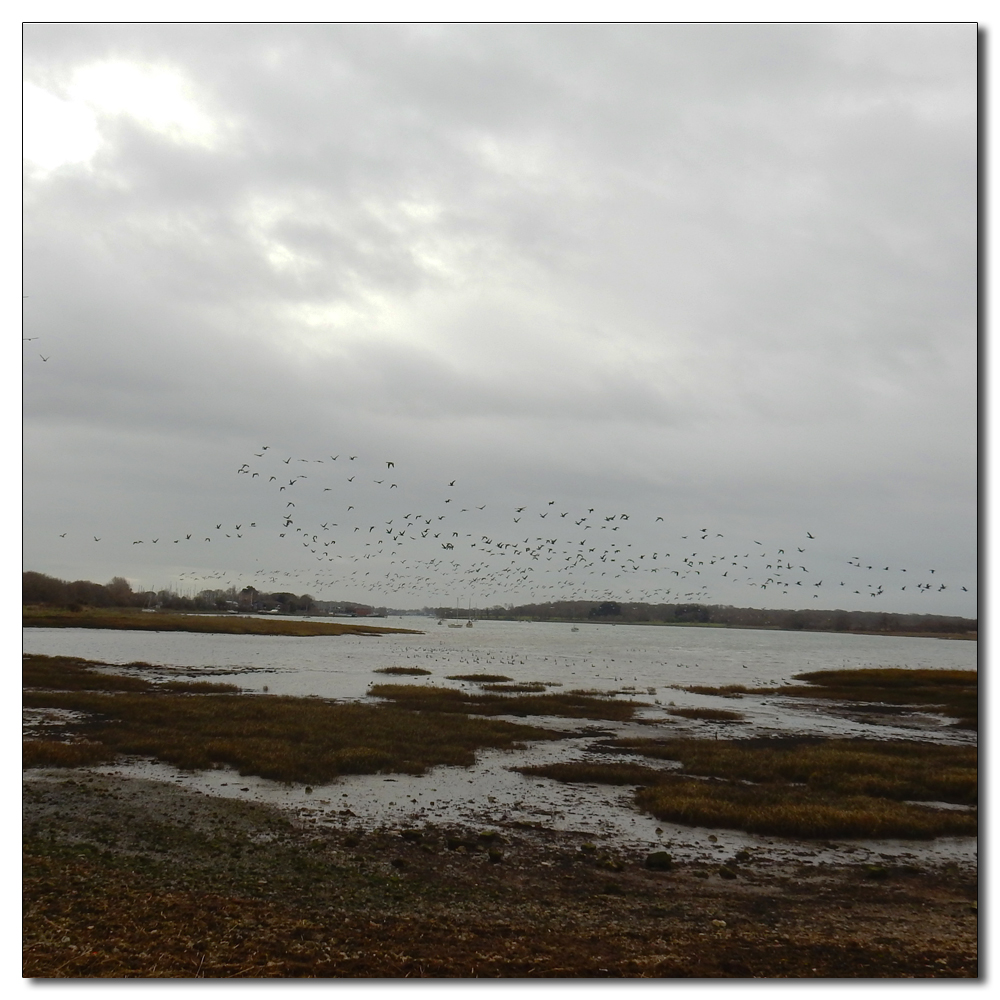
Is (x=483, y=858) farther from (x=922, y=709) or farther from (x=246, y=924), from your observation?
(x=922, y=709)

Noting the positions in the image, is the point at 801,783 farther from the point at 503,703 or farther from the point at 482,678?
the point at 482,678

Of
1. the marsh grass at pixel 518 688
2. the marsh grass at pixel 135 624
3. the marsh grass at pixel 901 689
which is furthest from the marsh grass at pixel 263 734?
the marsh grass at pixel 135 624

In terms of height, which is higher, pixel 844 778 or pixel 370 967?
pixel 370 967

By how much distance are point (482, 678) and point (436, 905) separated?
5304 centimetres

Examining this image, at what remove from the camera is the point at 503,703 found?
45906 mm

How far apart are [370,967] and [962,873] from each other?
15254 millimetres

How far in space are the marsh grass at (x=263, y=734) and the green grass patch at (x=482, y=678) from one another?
2274 centimetres

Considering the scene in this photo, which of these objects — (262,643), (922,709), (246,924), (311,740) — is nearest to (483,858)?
(246,924)

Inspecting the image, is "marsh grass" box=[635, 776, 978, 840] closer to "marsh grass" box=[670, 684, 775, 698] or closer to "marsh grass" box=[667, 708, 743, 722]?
"marsh grass" box=[667, 708, 743, 722]

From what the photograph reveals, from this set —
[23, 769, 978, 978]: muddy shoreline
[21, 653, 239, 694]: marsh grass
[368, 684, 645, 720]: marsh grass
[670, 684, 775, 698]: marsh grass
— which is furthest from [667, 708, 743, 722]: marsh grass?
[21, 653, 239, 694]: marsh grass

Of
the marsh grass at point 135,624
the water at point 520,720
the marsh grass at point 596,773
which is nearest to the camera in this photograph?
the water at point 520,720

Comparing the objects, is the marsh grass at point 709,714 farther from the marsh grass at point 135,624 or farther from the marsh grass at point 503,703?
the marsh grass at point 135,624

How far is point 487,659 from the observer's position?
3738 inches

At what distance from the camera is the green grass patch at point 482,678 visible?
62906 millimetres
